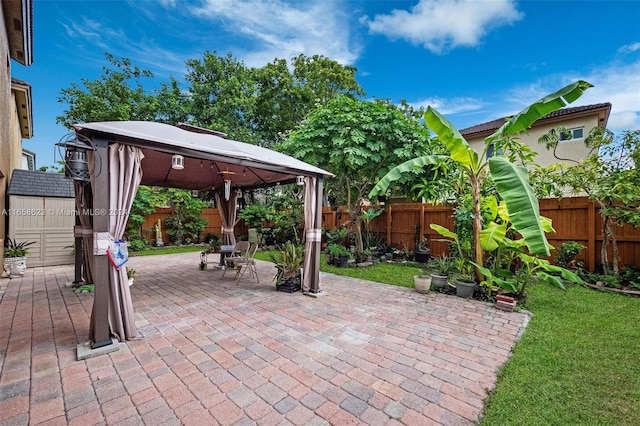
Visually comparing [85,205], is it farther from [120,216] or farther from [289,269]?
[289,269]

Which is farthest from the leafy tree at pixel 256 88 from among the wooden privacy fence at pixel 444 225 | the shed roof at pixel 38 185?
the shed roof at pixel 38 185

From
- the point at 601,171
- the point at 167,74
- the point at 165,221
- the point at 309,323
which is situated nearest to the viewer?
the point at 309,323

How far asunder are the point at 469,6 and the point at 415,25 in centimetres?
176

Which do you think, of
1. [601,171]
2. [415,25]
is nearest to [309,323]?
[601,171]

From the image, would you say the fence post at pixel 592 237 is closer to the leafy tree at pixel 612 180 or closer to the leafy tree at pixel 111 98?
the leafy tree at pixel 612 180

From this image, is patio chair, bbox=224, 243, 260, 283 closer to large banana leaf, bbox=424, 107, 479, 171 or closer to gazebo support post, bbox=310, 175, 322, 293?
gazebo support post, bbox=310, 175, 322, 293

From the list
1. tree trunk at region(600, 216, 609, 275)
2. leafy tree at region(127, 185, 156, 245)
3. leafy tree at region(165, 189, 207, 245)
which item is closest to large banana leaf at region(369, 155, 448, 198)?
tree trunk at region(600, 216, 609, 275)

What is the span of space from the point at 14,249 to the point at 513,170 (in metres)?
10.8

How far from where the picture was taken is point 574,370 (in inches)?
104

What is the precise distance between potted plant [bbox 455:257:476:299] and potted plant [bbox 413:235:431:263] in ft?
8.83

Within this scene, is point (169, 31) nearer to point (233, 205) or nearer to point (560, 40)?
point (233, 205)

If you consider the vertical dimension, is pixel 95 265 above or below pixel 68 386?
above

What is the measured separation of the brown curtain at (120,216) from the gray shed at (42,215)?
6.66m

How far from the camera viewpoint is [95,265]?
2943mm
